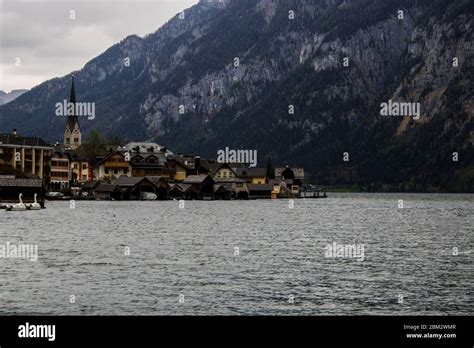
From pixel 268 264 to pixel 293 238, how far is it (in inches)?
1031

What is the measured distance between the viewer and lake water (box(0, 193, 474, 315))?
4438 cm

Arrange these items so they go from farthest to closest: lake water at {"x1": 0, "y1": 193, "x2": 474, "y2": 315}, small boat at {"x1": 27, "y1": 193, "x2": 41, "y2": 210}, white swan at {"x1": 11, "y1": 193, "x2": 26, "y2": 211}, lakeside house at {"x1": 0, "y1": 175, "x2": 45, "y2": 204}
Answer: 1. lakeside house at {"x1": 0, "y1": 175, "x2": 45, "y2": 204}
2. small boat at {"x1": 27, "y1": 193, "x2": 41, "y2": 210}
3. white swan at {"x1": 11, "y1": 193, "x2": 26, "y2": 211}
4. lake water at {"x1": 0, "y1": 193, "x2": 474, "y2": 315}

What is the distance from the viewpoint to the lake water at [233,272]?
44.4 meters

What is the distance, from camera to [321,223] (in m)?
116

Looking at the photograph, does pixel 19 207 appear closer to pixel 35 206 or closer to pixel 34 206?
pixel 34 206

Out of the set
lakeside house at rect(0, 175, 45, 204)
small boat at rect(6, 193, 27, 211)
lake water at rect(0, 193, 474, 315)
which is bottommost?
lake water at rect(0, 193, 474, 315)

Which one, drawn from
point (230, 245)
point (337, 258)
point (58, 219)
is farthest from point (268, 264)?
point (58, 219)

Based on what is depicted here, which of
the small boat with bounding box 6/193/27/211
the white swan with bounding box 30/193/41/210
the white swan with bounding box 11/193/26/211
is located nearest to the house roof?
the white swan with bounding box 30/193/41/210

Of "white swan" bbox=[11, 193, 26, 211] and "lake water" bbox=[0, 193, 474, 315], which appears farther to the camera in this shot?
"white swan" bbox=[11, 193, 26, 211]

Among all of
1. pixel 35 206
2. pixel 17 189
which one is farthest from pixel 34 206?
pixel 17 189

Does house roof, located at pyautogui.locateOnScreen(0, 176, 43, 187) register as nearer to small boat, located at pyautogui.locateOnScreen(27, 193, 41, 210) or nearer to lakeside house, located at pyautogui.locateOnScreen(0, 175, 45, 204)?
lakeside house, located at pyautogui.locateOnScreen(0, 175, 45, 204)

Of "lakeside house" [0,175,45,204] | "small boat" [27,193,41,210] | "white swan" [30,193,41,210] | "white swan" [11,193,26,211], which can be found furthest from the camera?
"lakeside house" [0,175,45,204]

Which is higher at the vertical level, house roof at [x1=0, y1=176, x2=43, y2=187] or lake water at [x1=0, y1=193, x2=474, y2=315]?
house roof at [x1=0, y1=176, x2=43, y2=187]
